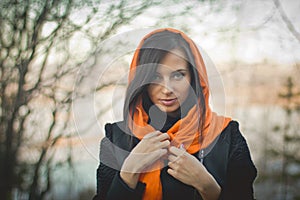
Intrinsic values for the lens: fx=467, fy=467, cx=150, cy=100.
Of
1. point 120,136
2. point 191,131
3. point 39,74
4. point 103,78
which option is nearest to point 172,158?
point 191,131

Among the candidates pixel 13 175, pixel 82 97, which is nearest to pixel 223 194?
pixel 82 97

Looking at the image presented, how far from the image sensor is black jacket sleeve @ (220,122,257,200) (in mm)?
1922

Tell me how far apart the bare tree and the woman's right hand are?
0.46m

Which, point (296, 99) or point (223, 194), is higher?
point (296, 99)

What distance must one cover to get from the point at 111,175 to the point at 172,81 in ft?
1.60

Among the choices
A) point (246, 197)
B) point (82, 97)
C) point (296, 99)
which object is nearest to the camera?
point (246, 197)

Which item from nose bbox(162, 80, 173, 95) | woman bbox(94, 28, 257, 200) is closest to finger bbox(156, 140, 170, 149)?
woman bbox(94, 28, 257, 200)

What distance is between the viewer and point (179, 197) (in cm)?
199

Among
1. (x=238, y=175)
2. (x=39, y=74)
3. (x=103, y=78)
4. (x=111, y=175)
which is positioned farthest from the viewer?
(x=39, y=74)

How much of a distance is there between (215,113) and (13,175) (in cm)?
116

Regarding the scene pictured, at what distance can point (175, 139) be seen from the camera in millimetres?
1989

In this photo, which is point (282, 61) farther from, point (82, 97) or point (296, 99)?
point (82, 97)

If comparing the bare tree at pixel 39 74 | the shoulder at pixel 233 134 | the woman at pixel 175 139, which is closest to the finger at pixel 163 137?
the woman at pixel 175 139

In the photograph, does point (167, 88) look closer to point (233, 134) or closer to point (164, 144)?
point (164, 144)
